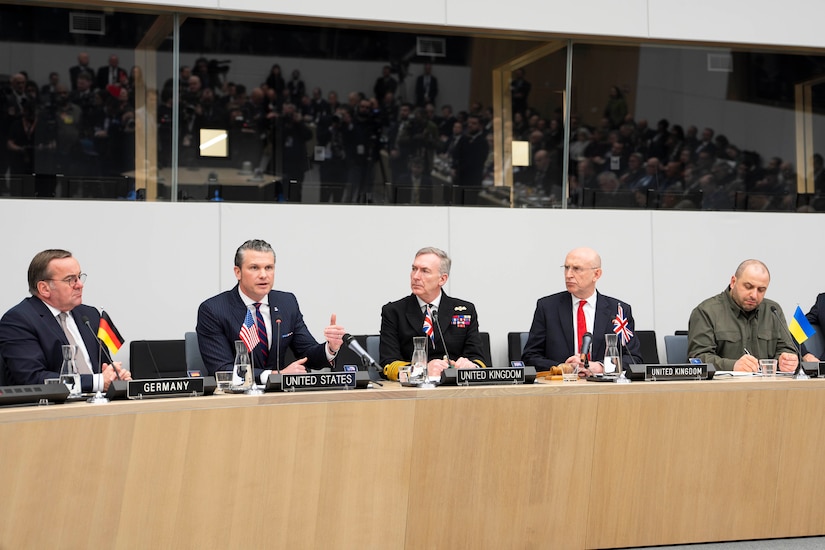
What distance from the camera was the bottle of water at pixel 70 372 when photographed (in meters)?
2.96

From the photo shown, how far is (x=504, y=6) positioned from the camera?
589 centimetres

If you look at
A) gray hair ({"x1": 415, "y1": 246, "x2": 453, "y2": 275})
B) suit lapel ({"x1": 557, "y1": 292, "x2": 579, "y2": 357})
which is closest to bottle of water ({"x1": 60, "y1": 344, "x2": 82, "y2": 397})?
gray hair ({"x1": 415, "y1": 246, "x2": 453, "y2": 275})

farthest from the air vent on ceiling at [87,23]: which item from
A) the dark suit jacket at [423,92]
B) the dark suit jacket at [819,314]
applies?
the dark suit jacket at [819,314]

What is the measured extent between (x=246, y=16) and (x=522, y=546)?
12.0 ft

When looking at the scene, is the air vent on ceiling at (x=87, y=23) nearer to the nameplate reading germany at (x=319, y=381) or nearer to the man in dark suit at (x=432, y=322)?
the man in dark suit at (x=432, y=322)

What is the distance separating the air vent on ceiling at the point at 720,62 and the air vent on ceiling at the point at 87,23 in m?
3.87

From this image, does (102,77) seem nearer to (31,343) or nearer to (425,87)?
(425,87)

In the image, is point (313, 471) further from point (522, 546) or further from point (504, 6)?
point (504, 6)

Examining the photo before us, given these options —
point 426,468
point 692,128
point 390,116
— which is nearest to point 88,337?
point 426,468

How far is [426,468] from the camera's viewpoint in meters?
3.09

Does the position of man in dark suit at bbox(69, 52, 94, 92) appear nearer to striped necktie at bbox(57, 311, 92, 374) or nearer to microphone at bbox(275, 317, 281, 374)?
striped necktie at bbox(57, 311, 92, 374)

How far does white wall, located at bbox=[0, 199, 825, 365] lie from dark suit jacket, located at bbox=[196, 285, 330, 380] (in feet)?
4.07

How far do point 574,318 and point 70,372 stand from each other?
246cm

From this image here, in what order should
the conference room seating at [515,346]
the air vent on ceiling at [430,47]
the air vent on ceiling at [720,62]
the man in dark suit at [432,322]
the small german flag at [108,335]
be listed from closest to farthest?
the small german flag at [108,335] → the man in dark suit at [432,322] → the conference room seating at [515,346] → the air vent on ceiling at [430,47] → the air vent on ceiling at [720,62]
